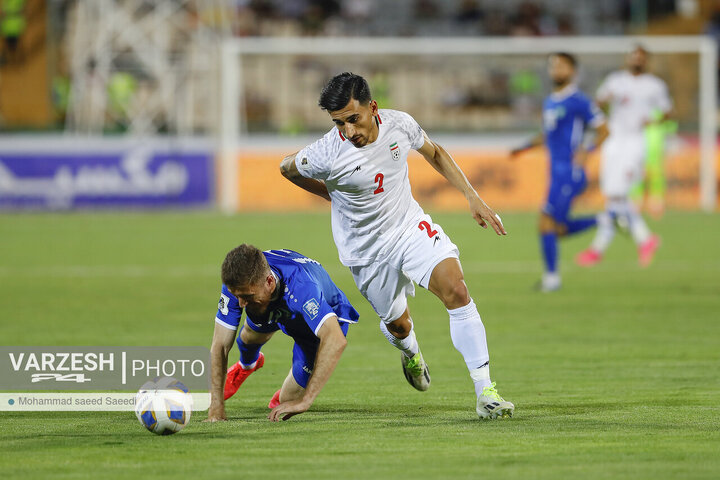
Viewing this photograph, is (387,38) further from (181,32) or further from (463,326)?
(463,326)

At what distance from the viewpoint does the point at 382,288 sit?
677cm

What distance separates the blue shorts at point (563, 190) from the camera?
12.5 meters

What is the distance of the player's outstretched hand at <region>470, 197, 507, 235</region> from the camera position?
6270 mm

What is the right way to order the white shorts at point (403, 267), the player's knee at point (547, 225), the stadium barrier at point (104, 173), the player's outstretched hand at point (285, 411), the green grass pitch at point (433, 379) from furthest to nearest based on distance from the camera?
the stadium barrier at point (104, 173)
the player's knee at point (547, 225)
the white shorts at point (403, 267)
the player's outstretched hand at point (285, 411)
the green grass pitch at point (433, 379)

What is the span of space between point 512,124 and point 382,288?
18984 millimetres

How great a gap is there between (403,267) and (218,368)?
4.00 feet

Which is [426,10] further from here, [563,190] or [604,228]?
[563,190]

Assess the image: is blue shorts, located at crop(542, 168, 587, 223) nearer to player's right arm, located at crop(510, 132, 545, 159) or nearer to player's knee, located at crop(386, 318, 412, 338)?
player's right arm, located at crop(510, 132, 545, 159)

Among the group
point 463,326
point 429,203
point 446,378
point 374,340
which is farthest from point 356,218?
point 429,203

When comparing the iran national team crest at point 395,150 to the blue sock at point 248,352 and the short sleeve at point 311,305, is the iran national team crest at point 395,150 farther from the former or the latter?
the blue sock at point 248,352

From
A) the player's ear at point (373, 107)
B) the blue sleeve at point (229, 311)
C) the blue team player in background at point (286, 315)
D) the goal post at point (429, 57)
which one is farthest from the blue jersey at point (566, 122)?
the goal post at point (429, 57)

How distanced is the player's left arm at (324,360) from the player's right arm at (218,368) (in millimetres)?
372

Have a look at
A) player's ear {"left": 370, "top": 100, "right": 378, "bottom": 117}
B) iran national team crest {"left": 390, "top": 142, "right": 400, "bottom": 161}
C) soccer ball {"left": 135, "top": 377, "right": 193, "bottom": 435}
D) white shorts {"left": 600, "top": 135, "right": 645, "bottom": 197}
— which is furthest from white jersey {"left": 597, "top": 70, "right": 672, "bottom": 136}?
soccer ball {"left": 135, "top": 377, "right": 193, "bottom": 435}

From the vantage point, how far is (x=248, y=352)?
6762 mm
